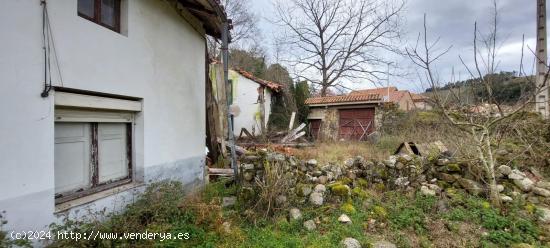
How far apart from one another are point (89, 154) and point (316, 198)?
3.50 m

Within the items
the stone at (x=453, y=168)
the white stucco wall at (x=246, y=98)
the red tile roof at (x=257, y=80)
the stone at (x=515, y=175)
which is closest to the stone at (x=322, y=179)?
the stone at (x=453, y=168)

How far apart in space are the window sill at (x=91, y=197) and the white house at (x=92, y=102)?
0.01 meters

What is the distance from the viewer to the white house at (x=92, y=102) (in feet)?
8.36

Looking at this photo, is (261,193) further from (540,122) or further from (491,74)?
(540,122)

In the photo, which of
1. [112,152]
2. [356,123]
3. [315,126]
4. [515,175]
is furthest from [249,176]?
[315,126]

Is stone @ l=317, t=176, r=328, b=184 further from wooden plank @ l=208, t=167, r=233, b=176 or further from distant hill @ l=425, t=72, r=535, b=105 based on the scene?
distant hill @ l=425, t=72, r=535, b=105

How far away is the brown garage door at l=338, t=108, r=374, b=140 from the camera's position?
15305 millimetres

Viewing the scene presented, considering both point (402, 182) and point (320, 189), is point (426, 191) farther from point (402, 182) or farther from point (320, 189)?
point (320, 189)

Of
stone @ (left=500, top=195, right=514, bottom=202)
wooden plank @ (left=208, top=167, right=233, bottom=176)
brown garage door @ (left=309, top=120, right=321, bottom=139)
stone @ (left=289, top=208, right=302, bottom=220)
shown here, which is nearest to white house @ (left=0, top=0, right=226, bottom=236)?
wooden plank @ (left=208, top=167, right=233, bottom=176)

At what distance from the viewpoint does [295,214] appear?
14.2 ft

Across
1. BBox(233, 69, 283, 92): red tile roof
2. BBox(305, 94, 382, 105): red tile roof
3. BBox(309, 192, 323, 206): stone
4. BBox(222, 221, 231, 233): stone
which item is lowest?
BBox(222, 221, 231, 233): stone

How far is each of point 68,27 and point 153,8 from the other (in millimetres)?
1815

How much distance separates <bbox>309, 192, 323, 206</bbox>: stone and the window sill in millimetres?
2806

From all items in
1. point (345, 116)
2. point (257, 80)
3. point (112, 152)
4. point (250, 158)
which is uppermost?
point (257, 80)
